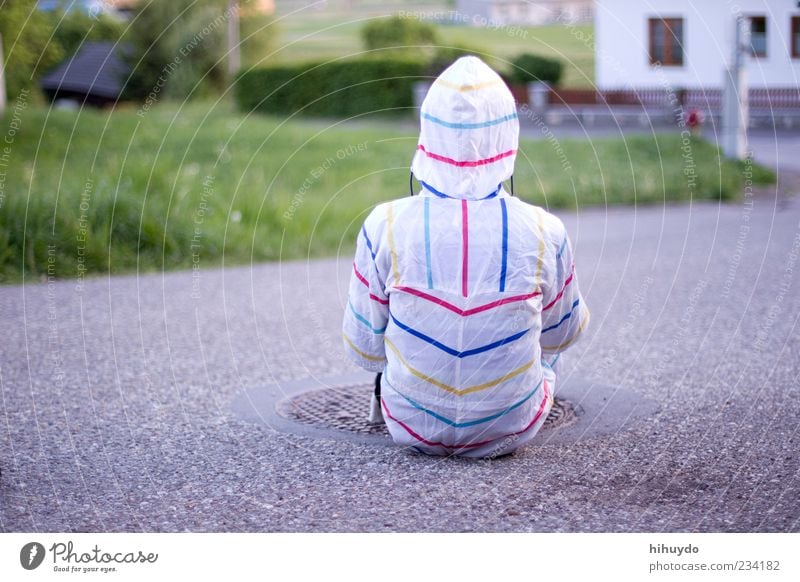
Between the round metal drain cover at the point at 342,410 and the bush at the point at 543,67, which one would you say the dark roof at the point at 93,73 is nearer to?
the bush at the point at 543,67

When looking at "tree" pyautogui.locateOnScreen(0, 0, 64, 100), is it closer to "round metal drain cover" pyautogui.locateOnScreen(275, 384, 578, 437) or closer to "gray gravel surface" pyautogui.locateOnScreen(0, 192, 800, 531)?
"gray gravel surface" pyautogui.locateOnScreen(0, 192, 800, 531)

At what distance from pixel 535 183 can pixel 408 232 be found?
9727mm

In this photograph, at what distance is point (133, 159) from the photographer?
11648 millimetres

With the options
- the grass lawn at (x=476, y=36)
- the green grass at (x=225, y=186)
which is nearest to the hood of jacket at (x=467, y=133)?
the green grass at (x=225, y=186)

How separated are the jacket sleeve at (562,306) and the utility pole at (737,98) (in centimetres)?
904

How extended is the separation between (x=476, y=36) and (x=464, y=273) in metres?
20.2

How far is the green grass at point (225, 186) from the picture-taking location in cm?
837

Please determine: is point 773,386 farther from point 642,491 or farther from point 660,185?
point 660,185

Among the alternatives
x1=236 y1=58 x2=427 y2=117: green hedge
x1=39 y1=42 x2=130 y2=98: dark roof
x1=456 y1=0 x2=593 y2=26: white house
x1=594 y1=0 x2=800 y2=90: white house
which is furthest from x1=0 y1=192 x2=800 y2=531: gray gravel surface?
x1=39 y1=42 x2=130 y2=98: dark roof

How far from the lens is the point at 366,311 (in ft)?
12.0

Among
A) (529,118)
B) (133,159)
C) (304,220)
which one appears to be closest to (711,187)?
(304,220)

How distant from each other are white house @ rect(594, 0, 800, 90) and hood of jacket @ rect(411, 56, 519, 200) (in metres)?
4.24

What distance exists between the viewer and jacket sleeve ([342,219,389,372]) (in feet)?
11.7
